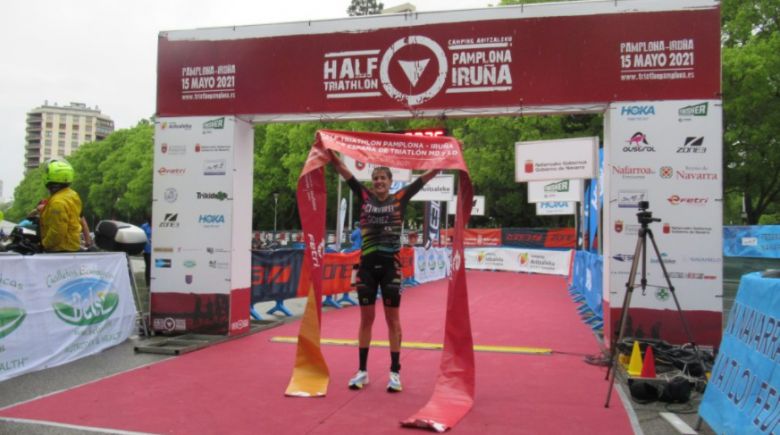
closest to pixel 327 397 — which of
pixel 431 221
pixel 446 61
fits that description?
pixel 446 61

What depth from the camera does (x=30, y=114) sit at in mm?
198750

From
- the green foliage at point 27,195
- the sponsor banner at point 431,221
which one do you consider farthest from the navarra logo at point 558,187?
the green foliage at point 27,195

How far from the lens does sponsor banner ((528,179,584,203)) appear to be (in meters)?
18.6

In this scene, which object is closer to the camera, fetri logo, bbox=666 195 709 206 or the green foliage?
fetri logo, bbox=666 195 709 206

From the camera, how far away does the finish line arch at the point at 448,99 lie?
675 centimetres

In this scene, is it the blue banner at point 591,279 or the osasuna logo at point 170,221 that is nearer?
the osasuna logo at point 170,221

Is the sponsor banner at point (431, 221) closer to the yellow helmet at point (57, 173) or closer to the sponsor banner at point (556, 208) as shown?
the sponsor banner at point (556, 208)

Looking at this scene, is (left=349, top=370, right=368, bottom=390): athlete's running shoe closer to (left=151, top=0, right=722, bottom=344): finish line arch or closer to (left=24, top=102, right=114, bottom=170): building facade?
(left=151, top=0, right=722, bottom=344): finish line arch

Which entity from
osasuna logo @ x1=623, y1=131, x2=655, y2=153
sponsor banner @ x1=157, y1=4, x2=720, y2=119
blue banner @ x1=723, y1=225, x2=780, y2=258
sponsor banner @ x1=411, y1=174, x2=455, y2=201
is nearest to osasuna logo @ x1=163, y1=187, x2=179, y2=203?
sponsor banner @ x1=157, y1=4, x2=720, y2=119

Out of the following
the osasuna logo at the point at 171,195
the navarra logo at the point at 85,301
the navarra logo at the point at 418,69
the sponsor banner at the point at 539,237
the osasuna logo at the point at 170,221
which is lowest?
the navarra logo at the point at 85,301

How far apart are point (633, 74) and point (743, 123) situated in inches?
845

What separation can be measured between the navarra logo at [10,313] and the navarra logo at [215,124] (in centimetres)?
342

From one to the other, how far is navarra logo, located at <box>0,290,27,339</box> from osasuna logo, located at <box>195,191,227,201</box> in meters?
2.80

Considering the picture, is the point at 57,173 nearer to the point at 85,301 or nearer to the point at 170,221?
the point at 85,301
